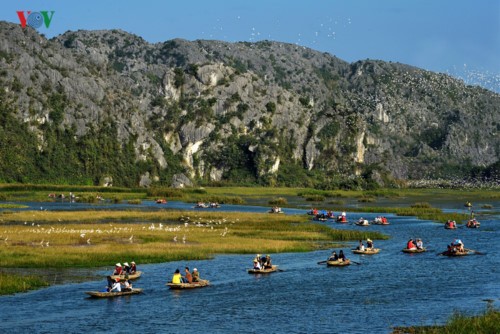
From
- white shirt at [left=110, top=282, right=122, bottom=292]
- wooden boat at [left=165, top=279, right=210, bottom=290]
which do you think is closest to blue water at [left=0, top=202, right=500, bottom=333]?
wooden boat at [left=165, top=279, right=210, bottom=290]

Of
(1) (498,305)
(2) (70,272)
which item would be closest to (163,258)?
(2) (70,272)

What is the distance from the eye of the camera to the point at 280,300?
6172 cm

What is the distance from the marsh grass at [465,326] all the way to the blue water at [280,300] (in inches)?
86.7

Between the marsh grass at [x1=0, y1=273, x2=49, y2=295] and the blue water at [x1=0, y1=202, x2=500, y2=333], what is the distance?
1.50m

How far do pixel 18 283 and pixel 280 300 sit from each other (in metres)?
21.6

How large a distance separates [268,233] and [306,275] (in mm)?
35493

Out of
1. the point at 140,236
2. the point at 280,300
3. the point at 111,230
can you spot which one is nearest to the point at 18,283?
the point at 280,300

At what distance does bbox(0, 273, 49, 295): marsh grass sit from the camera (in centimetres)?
6265

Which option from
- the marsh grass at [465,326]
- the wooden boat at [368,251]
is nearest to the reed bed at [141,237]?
the wooden boat at [368,251]

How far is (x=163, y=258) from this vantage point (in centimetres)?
8200

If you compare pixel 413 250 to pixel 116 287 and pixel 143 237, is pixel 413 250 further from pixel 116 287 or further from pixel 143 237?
pixel 116 287

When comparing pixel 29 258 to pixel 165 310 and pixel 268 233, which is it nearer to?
pixel 165 310

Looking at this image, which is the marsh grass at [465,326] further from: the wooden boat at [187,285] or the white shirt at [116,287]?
the white shirt at [116,287]

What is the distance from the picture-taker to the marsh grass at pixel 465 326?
1833 inches
